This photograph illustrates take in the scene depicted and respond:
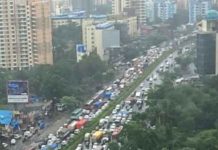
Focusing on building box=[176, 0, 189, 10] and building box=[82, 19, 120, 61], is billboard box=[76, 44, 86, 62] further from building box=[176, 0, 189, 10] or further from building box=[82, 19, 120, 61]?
building box=[176, 0, 189, 10]

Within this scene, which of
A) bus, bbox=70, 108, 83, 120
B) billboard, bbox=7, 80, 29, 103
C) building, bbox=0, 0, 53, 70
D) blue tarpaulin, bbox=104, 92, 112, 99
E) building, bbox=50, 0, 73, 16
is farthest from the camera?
building, bbox=50, 0, 73, 16

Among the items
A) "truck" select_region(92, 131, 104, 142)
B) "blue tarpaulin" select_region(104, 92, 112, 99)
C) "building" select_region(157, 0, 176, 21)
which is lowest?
"truck" select_region(92, 131, 104, 142)

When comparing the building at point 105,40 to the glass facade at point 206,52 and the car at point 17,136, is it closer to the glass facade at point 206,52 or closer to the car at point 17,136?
the glass facade at point 206,52

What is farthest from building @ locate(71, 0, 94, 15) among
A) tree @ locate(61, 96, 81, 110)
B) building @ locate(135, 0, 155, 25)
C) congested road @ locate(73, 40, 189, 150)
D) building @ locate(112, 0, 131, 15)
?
tree @ locate(61, 96, 81, 110)

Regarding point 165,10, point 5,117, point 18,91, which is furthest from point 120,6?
point 5,117

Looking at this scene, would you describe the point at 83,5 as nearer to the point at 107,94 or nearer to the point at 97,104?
the point at 107,94

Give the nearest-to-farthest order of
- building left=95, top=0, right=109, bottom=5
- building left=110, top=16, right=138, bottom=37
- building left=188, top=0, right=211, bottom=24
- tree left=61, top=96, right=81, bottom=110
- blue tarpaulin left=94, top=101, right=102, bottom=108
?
tree left=61, top=96, right=81, bottom=110 < blue tarpaulin left=94, top=101, right=102, bottom=108 < building left=110, top=16, right=138, bottom=37 < building left=188, top=0, right=211, bottom=24 < building left=95, top=0, right=109, bottom=5
